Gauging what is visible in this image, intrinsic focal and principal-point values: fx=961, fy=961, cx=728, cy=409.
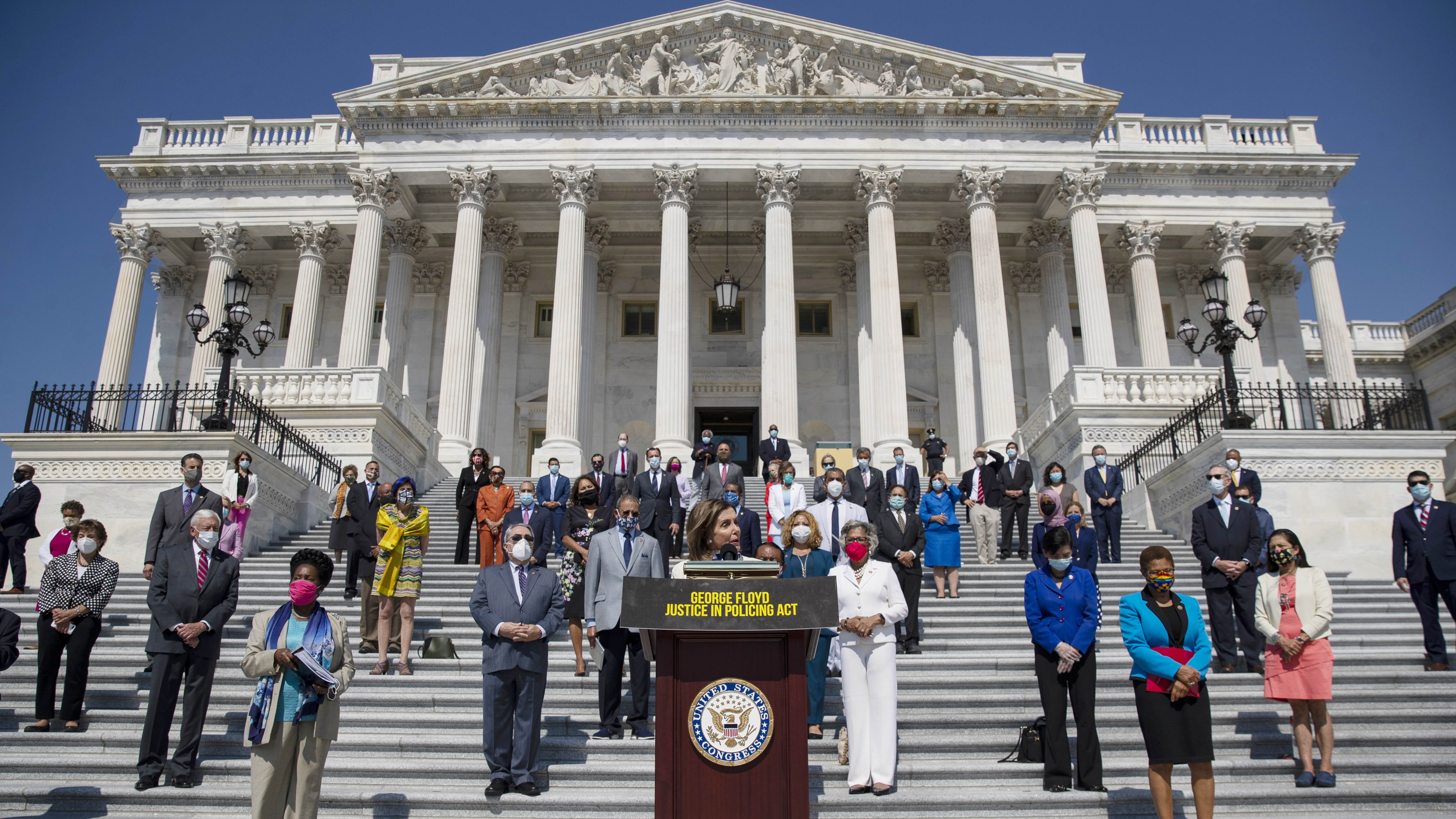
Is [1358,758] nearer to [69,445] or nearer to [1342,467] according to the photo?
[1342,467]

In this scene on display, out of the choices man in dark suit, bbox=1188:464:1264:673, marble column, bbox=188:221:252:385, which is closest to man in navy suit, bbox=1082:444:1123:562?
man in dark suit, bbox=1188:464:1264:673

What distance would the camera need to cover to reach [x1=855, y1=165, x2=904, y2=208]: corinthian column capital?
2769 centimetres

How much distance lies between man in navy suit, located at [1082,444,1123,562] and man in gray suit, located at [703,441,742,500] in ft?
17.5

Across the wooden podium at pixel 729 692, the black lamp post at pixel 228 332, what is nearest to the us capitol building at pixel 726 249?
the black lamp post at pixel 228 332

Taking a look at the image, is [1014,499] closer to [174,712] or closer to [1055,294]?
[174,712]

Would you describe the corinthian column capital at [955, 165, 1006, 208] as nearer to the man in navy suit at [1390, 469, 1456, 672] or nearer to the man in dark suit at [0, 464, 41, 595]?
the man in navy suit at [1390, 469, 1456, 672]

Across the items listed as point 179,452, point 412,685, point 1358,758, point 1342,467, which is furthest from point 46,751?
point 1342,467

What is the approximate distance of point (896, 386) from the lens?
25797 mm

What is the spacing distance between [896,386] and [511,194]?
13827mm

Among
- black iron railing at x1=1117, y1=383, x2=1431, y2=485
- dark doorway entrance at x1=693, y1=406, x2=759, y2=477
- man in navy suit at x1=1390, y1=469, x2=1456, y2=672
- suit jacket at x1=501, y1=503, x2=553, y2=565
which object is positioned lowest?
man in navy suit at x1=1390, y1=469, x2=1456, y2=672

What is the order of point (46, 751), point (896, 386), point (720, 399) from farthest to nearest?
1. point (720, 399)
2. point (896, 386)
3. point (46, 751)

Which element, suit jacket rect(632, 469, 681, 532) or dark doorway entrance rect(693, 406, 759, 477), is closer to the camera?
suit jacket rect(632, 469, 681, 532)

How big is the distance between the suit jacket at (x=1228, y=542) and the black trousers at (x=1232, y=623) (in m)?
0.08

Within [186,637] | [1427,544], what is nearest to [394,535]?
[186,637]
